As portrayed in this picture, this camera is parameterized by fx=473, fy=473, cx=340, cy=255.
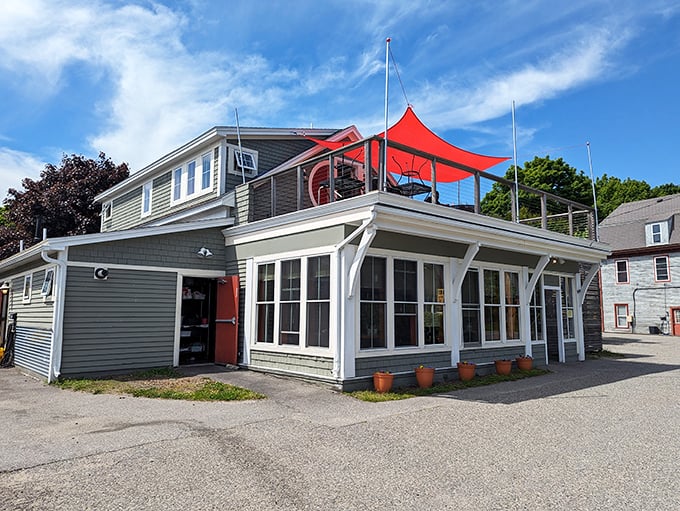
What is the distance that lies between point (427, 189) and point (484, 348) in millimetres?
3770

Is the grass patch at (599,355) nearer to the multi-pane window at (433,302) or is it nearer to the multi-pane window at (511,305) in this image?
the multi-pane window at (511,305)

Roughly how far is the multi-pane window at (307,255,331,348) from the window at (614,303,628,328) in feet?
92.7

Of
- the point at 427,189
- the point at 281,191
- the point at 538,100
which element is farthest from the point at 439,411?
the point at 538,100

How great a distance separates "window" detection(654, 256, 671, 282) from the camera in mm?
28109

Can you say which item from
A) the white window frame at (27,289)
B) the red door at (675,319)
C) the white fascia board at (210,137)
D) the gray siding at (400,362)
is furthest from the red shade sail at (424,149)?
the red door at (675,319)

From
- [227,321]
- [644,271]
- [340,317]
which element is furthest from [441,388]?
[644,271]

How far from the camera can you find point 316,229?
862 cm

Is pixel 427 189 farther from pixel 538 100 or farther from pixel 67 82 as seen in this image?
pixel 67 82

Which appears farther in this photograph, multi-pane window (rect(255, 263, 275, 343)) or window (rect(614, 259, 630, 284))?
window (rect(614, 259, 630, 284))

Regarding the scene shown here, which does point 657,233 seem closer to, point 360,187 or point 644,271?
point 644,271

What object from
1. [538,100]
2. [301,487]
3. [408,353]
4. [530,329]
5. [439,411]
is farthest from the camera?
[538,100]

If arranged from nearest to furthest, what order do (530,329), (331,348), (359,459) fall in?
(359,459) → (331,348) → (530,329)

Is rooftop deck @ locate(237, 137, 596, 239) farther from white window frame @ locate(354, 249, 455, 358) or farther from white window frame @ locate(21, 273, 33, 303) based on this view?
white window frame @ locate(21, 273, 33, 303)

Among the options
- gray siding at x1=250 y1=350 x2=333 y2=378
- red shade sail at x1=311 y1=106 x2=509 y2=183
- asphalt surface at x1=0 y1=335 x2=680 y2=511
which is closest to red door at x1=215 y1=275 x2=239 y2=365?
gray siding at x1=250 y1=350 x2=333 y2=378
